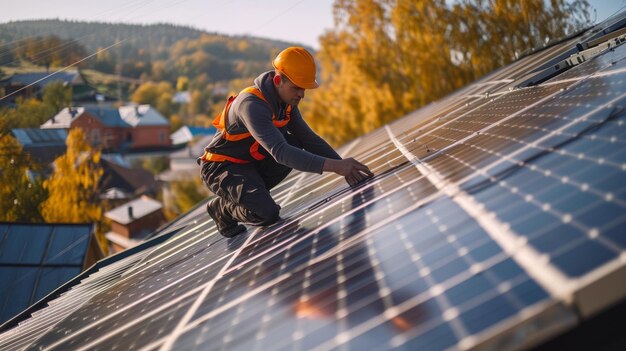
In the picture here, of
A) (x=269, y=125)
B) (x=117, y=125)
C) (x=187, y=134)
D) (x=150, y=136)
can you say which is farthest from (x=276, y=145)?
(x=187, y=134)

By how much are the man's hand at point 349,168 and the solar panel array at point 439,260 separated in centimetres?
15

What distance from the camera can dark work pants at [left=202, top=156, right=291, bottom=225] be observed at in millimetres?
5734

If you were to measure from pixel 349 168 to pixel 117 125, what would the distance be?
53.5 metres

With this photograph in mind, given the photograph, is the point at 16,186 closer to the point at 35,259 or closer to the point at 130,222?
the point at 35,259

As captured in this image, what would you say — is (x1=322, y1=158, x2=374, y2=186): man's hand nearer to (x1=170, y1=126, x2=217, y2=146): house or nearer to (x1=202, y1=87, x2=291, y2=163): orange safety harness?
(x1=202, y1=87, x2=291, y2=163): orange safety harness

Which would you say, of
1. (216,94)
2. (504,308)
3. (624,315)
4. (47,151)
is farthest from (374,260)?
(216,94)

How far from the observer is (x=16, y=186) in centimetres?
2009

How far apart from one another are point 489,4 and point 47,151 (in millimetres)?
17292

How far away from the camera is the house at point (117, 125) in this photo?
2958 cm

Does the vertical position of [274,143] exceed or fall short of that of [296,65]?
it falls short

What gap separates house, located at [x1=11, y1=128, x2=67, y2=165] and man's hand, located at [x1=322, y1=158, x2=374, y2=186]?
54.6ft

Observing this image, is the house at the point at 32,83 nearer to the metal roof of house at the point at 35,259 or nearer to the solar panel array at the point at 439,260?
the metal roof of house at the point at 35,259

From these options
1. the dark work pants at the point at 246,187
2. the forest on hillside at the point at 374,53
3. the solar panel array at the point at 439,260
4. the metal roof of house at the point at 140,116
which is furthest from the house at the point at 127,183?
the solar panel array at the point at 439,260

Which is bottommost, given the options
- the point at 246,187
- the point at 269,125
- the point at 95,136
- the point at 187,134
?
the point at 246,187
